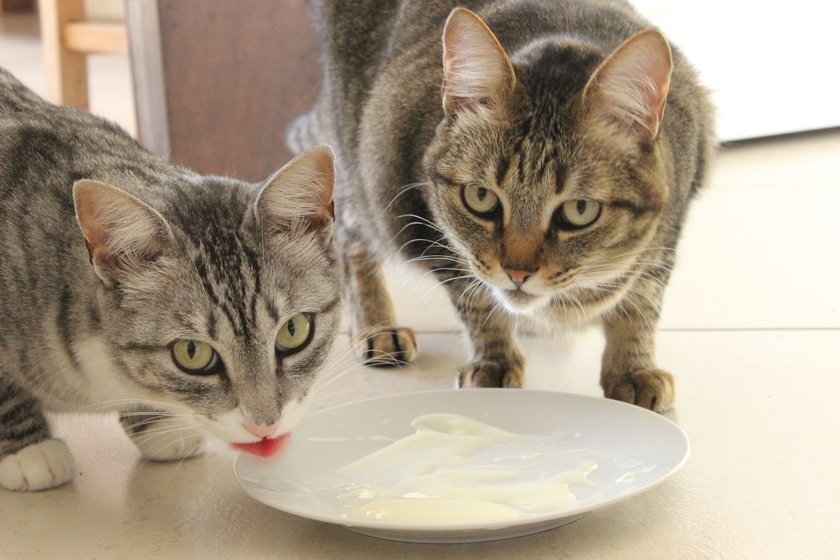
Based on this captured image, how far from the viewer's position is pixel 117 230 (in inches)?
52.1

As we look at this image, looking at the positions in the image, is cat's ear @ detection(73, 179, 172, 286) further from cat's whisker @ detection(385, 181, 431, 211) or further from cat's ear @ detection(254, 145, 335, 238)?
cat's whisker @ detection(385, 181, 431, 211)

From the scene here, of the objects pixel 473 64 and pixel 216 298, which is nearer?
pixel 216 298

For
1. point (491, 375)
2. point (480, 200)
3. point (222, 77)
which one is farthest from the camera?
point (222, 77)

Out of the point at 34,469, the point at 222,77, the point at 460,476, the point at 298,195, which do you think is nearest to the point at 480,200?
the point at 298,195

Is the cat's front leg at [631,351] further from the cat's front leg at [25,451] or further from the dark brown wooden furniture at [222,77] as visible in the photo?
the dark brown wooden furniture at [222,77]

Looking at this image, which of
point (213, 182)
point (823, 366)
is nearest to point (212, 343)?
point (213, 182)

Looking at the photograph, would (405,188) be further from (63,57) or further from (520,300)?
(63,57)

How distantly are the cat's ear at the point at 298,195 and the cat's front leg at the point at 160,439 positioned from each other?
1.22 ft

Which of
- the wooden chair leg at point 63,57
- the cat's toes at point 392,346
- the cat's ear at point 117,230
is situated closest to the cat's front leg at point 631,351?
the cat's toes at point 392,346

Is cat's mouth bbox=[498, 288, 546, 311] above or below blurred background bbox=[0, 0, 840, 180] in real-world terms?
below

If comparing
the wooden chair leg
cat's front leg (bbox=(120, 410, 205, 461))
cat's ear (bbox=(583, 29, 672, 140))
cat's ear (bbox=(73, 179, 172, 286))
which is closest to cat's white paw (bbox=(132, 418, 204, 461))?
cat's front leg (bbox=(120, 410, 205, 461))

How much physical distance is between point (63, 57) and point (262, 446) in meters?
2.68

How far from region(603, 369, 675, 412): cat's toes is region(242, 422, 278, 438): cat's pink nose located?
687 mm

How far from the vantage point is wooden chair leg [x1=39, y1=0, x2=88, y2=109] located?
359 cm
